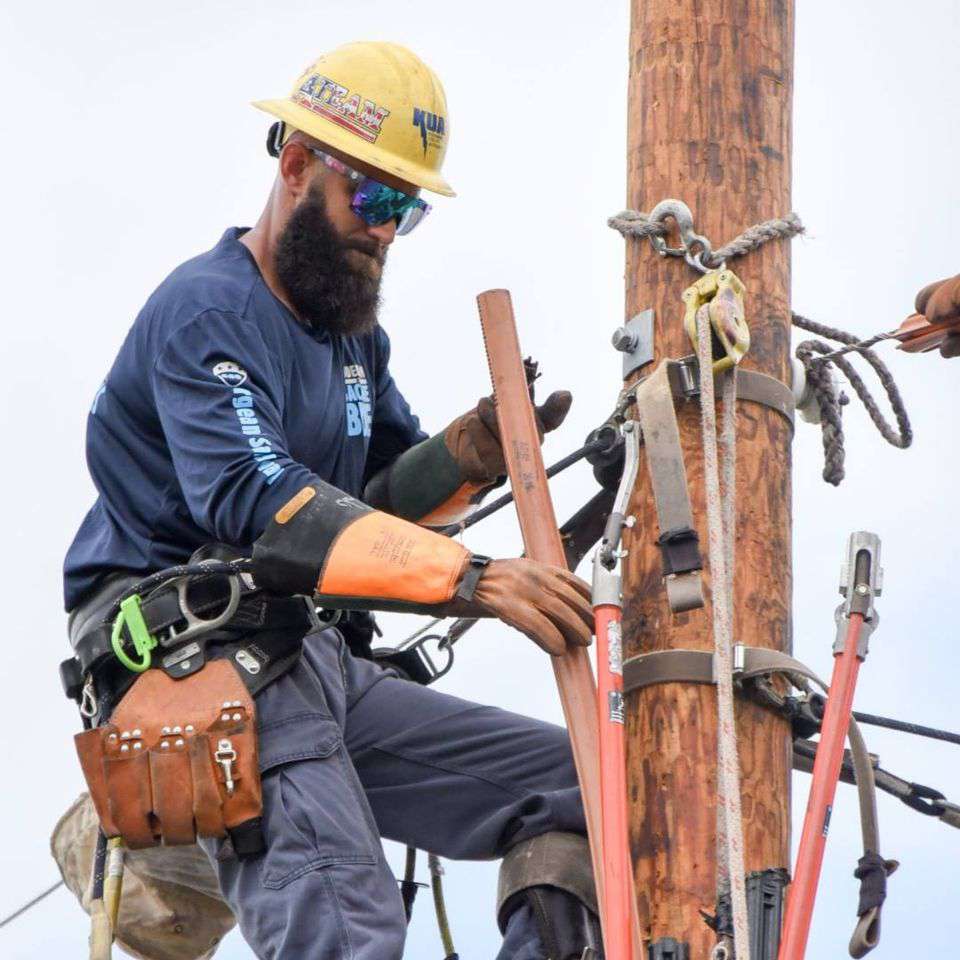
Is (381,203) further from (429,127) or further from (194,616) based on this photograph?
(194,616)

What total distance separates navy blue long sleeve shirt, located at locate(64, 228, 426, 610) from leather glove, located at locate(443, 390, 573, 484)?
258 mm

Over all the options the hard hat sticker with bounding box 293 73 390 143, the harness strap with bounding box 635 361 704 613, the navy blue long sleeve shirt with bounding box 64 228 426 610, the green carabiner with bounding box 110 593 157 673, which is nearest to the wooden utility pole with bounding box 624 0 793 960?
the harness strap with bounding box 635 361 704 613

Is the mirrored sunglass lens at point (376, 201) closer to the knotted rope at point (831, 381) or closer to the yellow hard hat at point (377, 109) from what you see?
the yellow hard hat at point (377, 109)

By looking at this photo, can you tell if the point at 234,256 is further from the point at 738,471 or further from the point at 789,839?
the point at 789,839

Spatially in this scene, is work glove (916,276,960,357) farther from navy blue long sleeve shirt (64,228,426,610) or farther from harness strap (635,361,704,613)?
navy blue long sleeve shirt (64,228,426,610)

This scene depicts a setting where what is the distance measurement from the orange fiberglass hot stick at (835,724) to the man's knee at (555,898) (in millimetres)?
618

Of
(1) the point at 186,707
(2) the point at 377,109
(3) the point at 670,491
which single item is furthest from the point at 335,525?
(2) the point at 377,109

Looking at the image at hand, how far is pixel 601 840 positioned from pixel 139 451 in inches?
67.6

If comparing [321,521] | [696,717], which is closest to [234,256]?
[321,521]

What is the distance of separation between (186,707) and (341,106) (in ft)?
5.79

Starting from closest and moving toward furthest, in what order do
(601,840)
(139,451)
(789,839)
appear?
(601,840) → (789,839) → (139,451)

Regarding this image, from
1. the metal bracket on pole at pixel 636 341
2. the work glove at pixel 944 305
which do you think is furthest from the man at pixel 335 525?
the work glove at pixel 944 305

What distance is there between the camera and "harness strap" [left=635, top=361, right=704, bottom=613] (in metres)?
5.10

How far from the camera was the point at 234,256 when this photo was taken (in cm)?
596
